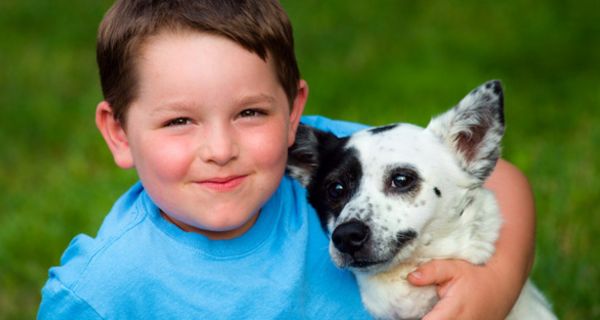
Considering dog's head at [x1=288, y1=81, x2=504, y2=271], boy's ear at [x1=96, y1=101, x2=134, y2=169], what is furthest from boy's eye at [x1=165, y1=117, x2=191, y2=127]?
dog's head at [x1=288, y1=81, x2=504, y2=271]

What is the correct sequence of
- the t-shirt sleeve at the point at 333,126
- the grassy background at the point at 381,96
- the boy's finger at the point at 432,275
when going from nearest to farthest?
the boy's finger at the point at 432,275 < the t-shirt sleeve at the point at 333,126 < the grassy background at the point at 381,96

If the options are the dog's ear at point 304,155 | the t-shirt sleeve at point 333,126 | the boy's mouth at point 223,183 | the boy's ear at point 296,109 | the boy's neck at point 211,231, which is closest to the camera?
the boy's mouth at point 223,183

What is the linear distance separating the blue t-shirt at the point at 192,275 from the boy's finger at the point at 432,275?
0.92ft

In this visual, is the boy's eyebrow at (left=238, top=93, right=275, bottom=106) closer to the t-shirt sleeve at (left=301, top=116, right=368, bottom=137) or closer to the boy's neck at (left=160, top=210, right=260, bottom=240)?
the boy's neck at (left=160, top=210, right=260, bottom=240)

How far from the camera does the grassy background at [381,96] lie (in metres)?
4.17

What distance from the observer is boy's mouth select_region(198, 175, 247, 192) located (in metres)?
2.47

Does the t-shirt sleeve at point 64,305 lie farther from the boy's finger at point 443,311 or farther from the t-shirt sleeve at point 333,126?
the t-shirt sleeve at point 333,126

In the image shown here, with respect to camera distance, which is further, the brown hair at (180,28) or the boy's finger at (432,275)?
the boy's finger at (432,275)

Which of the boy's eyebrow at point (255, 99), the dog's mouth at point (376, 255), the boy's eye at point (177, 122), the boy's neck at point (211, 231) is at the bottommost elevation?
the dog's mouth at point (376, 255)

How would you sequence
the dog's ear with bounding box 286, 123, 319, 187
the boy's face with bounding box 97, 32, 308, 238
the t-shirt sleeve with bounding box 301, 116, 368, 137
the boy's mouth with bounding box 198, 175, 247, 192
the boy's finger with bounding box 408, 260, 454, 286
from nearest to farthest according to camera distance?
the boy's face with bounding box 97, 32, 308, 238
the boy's mouth with bounding box 198, 175, 247, 192
the boy's finger with bounding box 408, 260, 454, 286
the dog's ear with bounding box 286, 123, 319, 187
the t-shirt sleeve with bounding box 301, 116, 368, 137

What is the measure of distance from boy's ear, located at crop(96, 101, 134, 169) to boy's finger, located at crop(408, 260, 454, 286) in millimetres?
1006

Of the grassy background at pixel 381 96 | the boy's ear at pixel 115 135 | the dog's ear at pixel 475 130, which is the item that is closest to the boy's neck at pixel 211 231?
the boy's ear at pixel 115 135

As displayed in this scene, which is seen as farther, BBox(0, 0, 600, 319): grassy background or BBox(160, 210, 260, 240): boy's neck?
BBox(0, 0, 600, 319): grassy background

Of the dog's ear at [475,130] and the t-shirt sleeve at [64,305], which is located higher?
the dog's ear at [475,130]
